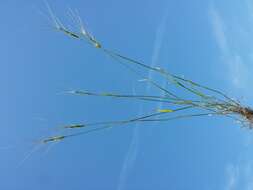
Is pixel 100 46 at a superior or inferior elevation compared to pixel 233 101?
superior

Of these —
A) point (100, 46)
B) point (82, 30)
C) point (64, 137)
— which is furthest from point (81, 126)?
point (82, 30)

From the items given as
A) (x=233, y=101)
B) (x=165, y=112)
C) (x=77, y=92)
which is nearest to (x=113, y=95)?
(x=77, y=92)

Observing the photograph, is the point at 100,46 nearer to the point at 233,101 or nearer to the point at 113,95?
the point at 113,95

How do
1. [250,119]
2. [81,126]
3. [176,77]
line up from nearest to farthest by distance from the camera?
[250,119]
[81,126]
[176,77]

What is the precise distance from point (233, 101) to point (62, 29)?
1055 millimetres

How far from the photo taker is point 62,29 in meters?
1.69

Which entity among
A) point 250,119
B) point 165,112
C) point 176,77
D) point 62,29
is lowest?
point 250,119

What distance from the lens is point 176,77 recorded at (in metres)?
1.68

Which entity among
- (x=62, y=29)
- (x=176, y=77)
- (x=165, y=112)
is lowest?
(x=165, y=112)

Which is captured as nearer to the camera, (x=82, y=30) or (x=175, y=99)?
(x=175, y=99)

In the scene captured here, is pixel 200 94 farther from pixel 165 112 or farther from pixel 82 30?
pixel 82 30

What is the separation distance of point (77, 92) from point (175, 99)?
546 millimetres

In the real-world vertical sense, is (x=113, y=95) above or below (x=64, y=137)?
above

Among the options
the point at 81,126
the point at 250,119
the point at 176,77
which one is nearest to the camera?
the point at 250,119
